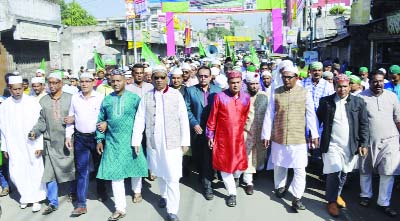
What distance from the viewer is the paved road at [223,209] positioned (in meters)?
4.46

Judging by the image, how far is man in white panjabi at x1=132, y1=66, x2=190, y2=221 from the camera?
431 cm

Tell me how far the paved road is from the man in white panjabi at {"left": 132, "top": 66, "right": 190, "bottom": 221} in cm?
50

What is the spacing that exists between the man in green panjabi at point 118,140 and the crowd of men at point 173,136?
12 mm

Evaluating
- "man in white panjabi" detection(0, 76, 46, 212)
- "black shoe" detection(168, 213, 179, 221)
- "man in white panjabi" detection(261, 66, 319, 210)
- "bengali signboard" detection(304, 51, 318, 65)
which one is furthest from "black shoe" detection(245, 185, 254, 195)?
"bengali signboard" detection(304, 51, 318, 65)

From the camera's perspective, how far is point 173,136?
14.2 feet

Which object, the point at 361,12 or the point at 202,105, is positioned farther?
the point at 361,12

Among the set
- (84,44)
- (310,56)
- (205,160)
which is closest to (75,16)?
(84,44)

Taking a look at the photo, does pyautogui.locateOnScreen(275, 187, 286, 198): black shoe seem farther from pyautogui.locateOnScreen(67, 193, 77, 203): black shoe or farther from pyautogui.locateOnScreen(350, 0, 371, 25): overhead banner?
pyautogui.locateOnScreen(350, 0, 371, 25): overhead banner

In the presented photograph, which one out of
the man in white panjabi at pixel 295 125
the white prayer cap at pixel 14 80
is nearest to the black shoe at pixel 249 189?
the man in white panjabi at pixel 295 125

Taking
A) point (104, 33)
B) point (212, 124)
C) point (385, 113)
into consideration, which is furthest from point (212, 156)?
point (104, 33)

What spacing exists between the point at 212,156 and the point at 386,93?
228cm

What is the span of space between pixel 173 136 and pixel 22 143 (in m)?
2.01

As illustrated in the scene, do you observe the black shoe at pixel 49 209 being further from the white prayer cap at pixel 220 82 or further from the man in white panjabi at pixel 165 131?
the white prayer cap at pixel 220 82

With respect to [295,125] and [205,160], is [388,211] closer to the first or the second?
[295,125]
